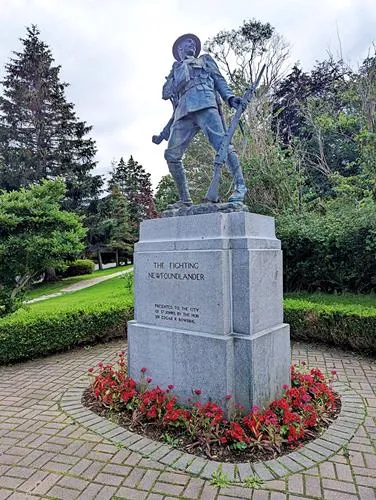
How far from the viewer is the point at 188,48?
4.32 meters

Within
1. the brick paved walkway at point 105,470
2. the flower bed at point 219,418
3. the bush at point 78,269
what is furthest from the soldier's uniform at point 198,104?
the bush at point 78,269

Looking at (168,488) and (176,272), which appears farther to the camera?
(176,272)

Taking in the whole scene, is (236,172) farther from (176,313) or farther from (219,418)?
(219,418)

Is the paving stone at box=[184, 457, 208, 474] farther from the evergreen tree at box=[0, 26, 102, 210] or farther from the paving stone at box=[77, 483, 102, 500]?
the evergreen tree at box=[0, 26, 102, 210]

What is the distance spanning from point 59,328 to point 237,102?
4.96 m

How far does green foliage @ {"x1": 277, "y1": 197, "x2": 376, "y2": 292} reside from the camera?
30.1 ft

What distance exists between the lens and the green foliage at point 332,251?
9.18 meters

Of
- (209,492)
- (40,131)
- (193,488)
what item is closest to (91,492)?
(193,488)

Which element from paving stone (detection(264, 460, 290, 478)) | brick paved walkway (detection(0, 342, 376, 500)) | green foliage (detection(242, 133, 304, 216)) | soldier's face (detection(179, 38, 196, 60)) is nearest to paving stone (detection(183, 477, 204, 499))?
brick paved walkway (detection(0, 342, 376, 500))

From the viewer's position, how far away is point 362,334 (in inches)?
244

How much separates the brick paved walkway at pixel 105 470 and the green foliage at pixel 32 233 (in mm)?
7649

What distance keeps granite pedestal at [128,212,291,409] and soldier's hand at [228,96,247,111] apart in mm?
1294

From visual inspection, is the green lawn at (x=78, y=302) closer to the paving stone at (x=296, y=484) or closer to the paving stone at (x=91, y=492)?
the paving stone at (x=91, y=492)

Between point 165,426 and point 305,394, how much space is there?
1559 mm
